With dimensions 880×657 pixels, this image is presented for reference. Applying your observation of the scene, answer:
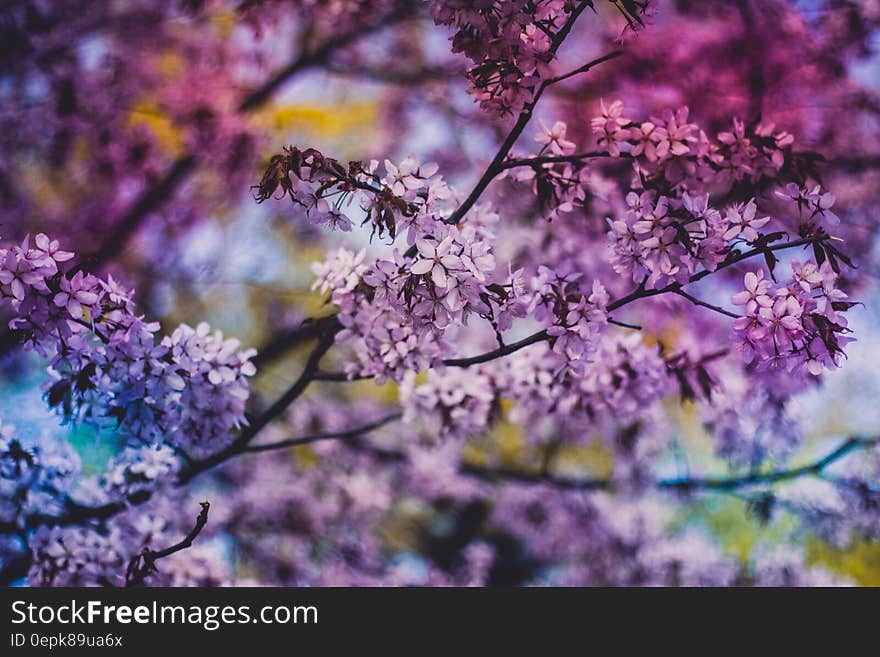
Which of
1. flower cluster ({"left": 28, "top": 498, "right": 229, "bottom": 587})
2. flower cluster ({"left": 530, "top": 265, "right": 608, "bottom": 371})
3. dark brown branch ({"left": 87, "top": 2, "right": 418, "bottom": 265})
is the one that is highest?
dark brown branch ({"left": 87, "top": 2, "right": 418, "bottom": 265})

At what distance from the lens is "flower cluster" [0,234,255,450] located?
6.48 ft

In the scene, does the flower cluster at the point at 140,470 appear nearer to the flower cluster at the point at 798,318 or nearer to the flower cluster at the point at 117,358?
the flower cluster at the point at 117,358

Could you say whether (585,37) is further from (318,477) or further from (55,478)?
(55,478)

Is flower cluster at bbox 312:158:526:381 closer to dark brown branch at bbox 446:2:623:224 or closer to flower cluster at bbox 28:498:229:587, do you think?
dark brown branch at bbox 446:2:623:224

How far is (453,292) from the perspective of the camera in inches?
73.1

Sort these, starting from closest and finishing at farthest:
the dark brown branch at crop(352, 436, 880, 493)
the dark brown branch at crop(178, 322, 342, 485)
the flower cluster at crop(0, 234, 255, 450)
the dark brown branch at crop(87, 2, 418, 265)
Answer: the flower cluster at crop(0, 234, 255, 450), the dark brown branch at crop(178, 322, 342, 485), the dark brown branch at crop(352, 436, 880, 493), the dark brown branch at crop(87, 2, 418, 265)

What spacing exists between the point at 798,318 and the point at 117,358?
196 cm

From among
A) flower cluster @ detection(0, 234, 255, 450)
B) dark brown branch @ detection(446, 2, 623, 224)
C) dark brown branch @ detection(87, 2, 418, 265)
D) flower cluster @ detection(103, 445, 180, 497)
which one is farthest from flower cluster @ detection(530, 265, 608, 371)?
dark brown branch @ detection(87, 2, 418, 265)

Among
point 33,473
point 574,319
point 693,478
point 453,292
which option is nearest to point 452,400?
point 574,319

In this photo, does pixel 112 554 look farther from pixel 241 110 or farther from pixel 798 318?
pixel 241 110

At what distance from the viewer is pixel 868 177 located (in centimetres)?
509
